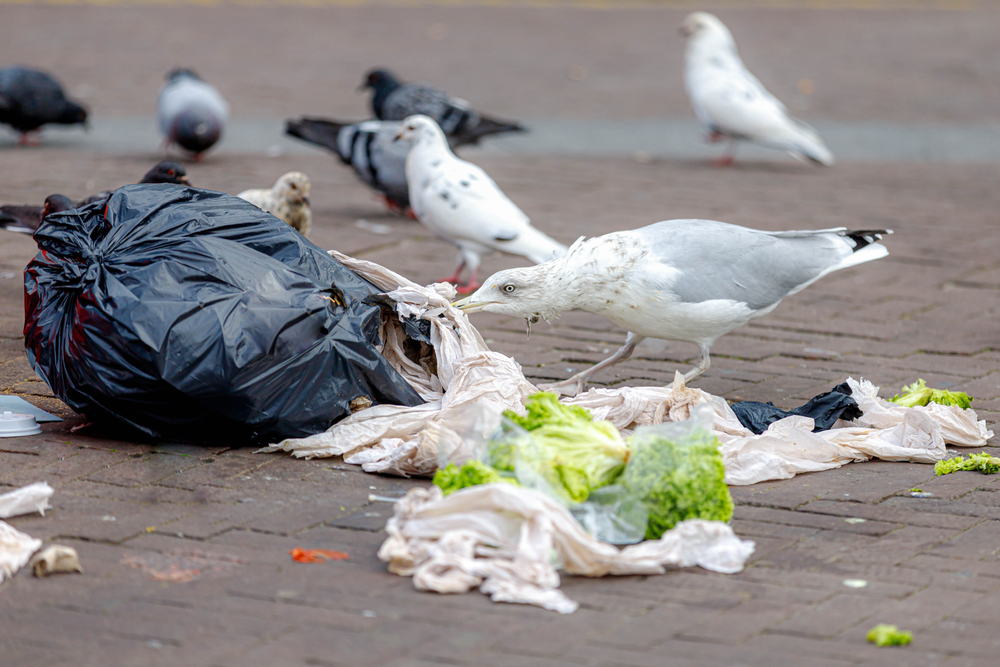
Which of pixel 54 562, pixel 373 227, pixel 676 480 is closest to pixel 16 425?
pixel 54 562

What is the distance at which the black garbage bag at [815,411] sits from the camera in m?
3.96

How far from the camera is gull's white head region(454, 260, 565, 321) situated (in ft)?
13.1

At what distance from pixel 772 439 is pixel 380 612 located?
63.6 inches

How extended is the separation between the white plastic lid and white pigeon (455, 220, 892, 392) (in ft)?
4.95

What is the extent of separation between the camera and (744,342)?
536 cm

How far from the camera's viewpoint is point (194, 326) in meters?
3.54

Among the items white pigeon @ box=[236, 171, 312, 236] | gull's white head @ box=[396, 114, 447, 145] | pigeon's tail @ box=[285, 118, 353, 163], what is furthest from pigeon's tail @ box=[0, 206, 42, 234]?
pigeon's tail @ box=[285, 118, 353, 163]

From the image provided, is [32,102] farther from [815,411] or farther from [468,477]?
[468,477]

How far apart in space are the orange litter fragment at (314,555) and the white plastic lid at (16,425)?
1.36 m

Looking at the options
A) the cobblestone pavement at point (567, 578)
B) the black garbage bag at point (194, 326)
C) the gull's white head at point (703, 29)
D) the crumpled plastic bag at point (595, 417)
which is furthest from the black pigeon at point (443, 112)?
the black garbage bag at point (194, 326)

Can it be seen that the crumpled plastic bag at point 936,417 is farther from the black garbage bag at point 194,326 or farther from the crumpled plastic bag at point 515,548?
the black garbage bag at point 194,326

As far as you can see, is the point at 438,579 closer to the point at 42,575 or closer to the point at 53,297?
the point at 42,575

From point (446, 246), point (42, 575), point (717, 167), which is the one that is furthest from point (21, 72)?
point (42, 575)

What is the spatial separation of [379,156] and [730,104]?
364 centimetres
